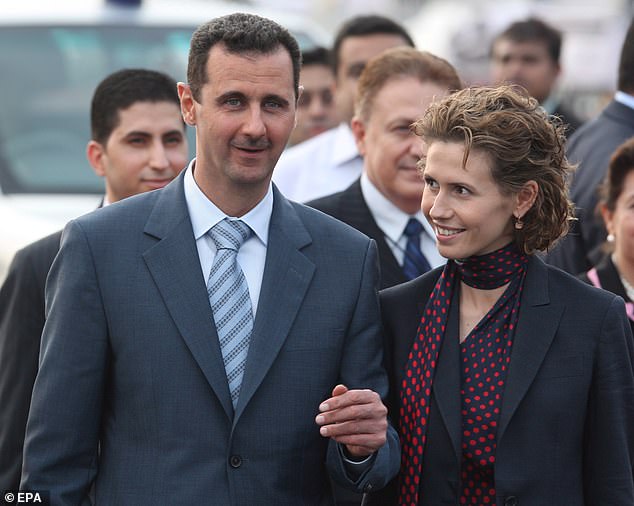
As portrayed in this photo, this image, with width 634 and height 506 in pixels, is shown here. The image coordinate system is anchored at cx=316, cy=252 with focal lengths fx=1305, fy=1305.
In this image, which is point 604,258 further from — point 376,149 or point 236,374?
point 236,374

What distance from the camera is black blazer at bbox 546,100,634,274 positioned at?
5.29 meters

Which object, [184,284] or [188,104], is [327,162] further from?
[184,284]

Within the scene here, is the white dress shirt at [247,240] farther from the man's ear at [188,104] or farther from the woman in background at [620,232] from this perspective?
the woman in background at [620,232]

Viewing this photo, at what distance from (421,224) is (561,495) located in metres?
1.56

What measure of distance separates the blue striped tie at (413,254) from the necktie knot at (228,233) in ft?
4.05

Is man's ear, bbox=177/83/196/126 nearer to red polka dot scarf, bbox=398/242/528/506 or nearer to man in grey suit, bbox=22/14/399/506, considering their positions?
man in grey suit, bbox=22/14/399/506

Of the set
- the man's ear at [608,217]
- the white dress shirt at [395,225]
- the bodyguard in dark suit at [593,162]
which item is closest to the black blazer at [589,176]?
the bodyguard in dark suit at [593,162]

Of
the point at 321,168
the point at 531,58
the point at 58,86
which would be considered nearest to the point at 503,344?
the point at 321,168

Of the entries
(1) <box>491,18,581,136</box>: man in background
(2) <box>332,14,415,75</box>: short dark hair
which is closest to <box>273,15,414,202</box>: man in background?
(2) <box>332,14,415,75</box>: short dark hair

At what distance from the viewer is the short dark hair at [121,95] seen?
503 centimetres

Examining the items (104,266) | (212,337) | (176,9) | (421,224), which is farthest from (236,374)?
(176,9)

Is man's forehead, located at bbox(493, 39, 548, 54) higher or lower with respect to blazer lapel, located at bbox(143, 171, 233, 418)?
higher

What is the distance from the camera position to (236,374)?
11.0 ft

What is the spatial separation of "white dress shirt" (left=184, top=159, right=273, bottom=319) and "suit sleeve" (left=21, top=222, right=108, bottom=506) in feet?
1.01
